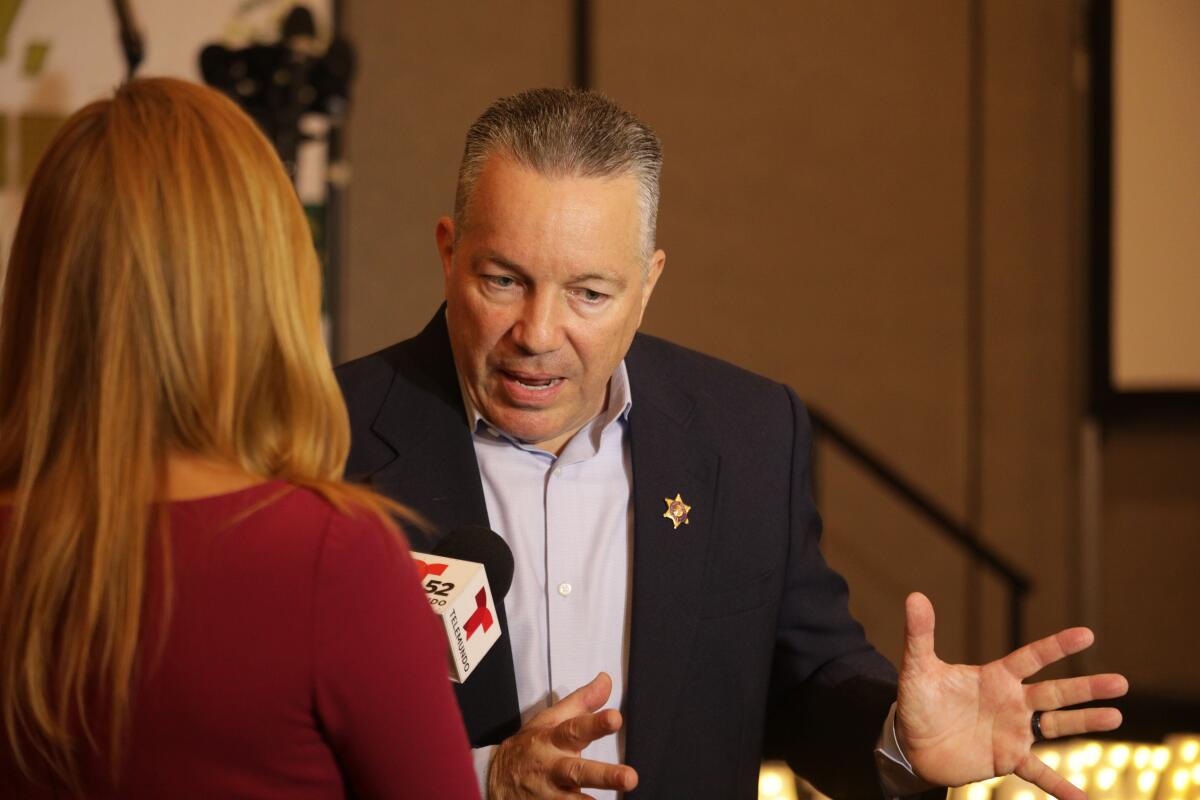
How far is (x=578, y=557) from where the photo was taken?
1673mm

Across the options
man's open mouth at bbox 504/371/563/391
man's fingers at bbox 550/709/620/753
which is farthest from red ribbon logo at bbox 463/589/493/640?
man's open mouth at bbox 504/371/563/391

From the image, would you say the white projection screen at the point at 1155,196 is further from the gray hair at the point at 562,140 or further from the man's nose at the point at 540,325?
the man's nose at the point at 540,325

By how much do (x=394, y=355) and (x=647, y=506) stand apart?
0.40 m

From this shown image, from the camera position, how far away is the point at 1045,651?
1.46 meters

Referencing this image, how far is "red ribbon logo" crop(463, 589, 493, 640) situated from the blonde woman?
10.3 inches

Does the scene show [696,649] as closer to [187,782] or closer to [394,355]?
[394,355]

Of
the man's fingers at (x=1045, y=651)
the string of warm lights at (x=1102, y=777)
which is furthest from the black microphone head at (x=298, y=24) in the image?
the man's fingers at (x=1045, y=651)

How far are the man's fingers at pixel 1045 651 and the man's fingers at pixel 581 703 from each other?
0.44 m

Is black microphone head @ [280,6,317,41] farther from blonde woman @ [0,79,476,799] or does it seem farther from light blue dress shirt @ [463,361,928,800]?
blonde woman @ [0,79,476,799]

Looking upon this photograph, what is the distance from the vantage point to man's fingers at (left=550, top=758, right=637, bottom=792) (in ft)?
4.27

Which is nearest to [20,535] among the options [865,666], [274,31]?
[865,666]

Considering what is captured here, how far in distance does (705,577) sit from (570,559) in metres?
0.18

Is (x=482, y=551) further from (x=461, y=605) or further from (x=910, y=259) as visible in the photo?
(x=910, y=259)

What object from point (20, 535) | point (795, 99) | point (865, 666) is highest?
point (795, 99)
